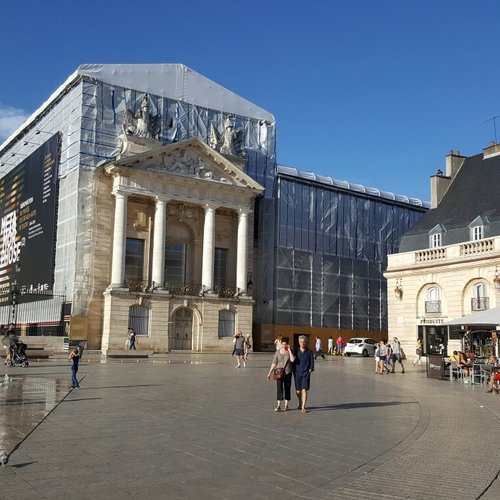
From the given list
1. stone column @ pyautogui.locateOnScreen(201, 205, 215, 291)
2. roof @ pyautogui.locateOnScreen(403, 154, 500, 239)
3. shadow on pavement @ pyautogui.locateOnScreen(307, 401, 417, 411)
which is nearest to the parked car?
stone column @ pyautogui.locateOnScreen(201, 205, 215, 291)

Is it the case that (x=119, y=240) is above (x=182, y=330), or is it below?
above

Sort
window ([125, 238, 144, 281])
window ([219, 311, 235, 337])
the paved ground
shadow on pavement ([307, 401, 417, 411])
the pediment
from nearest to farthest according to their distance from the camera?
the paved ground < shadow on pavement ([307, 401, 417, 411]) < the pediment < window ([125, 238, 144, 281]) < window ([219, 311, 235, 337])

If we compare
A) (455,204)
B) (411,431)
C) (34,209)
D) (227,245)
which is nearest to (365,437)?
(411,431)

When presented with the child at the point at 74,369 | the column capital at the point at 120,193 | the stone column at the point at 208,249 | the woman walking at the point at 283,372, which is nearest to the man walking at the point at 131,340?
the stone column at the point at 208,249

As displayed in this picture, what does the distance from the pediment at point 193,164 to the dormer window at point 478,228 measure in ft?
56.3

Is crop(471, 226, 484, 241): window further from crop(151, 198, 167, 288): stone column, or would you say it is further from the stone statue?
the stone statue

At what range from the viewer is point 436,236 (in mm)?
34000

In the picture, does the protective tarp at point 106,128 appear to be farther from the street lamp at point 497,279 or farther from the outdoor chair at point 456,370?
the outdoor chair at point 456,370

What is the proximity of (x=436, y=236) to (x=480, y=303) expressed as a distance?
5.26 meters

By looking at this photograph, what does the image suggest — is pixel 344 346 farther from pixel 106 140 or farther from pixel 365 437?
pixel 365 437

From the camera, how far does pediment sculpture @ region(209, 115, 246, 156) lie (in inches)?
1825

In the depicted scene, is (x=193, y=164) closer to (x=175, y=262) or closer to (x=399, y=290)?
(x=175, y=262)

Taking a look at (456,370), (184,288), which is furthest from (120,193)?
(456,370)

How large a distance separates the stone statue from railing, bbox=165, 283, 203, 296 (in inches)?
405
